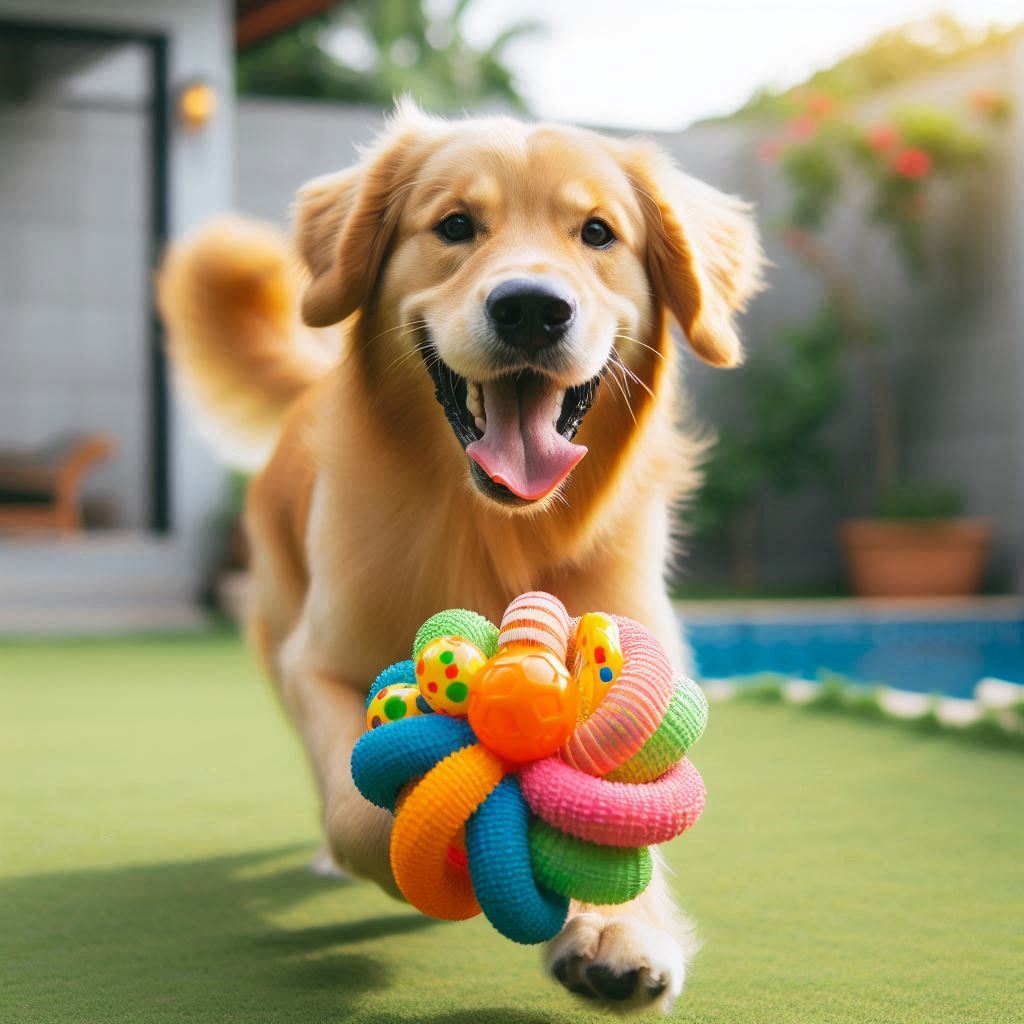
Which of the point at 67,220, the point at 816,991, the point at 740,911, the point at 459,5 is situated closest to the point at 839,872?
the point at 740,911

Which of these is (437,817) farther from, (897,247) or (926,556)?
(897,247)

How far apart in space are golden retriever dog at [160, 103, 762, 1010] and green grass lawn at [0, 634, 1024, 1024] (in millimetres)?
189

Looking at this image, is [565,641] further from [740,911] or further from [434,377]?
[740,911]

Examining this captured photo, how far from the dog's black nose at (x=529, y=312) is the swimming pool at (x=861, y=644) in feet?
15.5

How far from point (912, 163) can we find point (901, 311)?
1386 millimetres

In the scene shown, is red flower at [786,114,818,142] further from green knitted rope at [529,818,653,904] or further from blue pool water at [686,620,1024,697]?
green knitted rope at [529,818,653,904]

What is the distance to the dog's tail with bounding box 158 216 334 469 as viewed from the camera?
3.60 metres

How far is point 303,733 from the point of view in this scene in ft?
8.16

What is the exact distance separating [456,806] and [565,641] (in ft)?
0.92

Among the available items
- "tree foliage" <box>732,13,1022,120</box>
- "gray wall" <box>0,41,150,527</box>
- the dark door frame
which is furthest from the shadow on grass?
"tree foliage" <box>732,13,1022,120</box>

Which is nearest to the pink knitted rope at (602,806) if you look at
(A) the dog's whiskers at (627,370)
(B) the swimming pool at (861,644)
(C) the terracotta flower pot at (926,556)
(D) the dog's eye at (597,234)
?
(A) the dog's whiskers at (627,370)

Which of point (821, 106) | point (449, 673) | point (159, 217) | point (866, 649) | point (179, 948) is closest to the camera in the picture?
point (449, 673)

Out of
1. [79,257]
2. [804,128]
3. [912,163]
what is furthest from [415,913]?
[79,257]

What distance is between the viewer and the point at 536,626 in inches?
68.1
